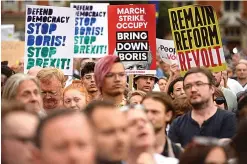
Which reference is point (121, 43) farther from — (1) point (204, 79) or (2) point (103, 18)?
(1) point (204, 79)

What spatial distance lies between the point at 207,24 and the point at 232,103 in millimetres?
1338

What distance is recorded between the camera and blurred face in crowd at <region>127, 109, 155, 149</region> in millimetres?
7148

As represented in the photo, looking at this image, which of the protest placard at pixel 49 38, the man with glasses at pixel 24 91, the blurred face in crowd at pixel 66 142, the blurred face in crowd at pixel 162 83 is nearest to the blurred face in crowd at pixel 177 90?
the protest placard at pixel 49 38

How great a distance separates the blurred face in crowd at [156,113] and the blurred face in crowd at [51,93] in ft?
7.13

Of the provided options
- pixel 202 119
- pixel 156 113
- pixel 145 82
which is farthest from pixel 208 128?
pixel 145 82

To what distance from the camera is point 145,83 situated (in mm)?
13922

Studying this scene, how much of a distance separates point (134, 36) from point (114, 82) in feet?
19.2

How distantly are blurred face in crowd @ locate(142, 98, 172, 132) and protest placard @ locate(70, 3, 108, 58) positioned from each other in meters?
8.73

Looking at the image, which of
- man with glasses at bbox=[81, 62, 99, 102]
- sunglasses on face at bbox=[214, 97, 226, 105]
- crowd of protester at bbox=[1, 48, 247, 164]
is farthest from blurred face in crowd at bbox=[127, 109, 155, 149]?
man with glasses at bbox=[81, 62, 99, 102]

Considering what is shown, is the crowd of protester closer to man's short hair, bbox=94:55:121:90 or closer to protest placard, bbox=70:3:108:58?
man's short hair, bbox=94:55:121:90

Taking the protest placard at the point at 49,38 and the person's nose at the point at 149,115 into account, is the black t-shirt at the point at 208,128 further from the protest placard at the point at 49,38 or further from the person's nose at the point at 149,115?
the protest placard at the point at 49,38

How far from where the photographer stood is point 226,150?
685cm

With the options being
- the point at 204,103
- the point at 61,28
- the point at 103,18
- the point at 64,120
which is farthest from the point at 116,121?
the point at 103,18

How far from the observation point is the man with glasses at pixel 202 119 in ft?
32.1
